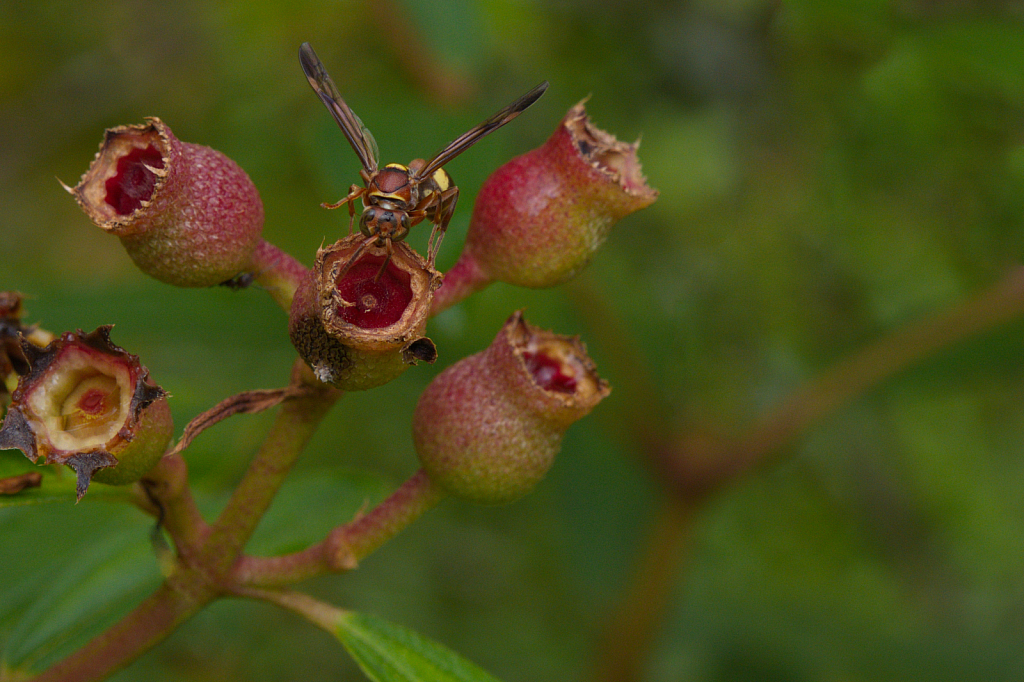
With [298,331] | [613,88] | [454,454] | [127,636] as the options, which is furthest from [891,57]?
[127,636]

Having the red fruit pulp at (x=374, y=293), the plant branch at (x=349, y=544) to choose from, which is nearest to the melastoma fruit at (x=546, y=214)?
the red fruit pulp at (x=374, y=293)

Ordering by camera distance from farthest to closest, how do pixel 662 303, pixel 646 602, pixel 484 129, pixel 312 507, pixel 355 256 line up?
pixel 662 303, pixel 646 602, pixel 312 507, pixel 484 129, pixel 355 256

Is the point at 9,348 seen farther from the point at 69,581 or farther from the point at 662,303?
the point at 662,303

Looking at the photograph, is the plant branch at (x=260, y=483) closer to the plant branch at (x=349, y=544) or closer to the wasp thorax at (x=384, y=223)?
the plant branch at (x=349, y=544)

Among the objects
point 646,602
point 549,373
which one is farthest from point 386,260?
Result: point 646,602

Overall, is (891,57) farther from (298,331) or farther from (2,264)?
(2,264)

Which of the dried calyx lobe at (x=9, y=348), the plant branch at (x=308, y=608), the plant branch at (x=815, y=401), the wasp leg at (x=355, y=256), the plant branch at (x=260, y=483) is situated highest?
the dried calyx lobe at (x=9, y=348)
